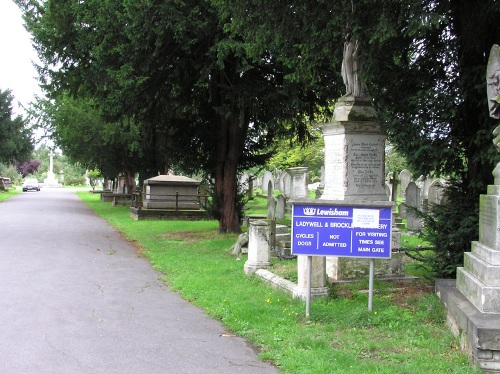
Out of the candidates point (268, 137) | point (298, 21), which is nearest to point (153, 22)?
point (298, 21)

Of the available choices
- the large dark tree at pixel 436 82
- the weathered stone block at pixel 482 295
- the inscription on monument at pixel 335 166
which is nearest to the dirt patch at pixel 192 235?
the inscription on monument at pixel 335 166

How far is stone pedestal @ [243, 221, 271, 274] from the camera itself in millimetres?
10188

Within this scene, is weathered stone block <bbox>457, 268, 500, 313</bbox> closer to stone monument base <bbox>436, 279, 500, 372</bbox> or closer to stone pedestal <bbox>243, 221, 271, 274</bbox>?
stone monument base <bbox>436, 279, 500, 372</bbox>

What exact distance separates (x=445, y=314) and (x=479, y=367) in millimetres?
1780

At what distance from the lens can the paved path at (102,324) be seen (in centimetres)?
531

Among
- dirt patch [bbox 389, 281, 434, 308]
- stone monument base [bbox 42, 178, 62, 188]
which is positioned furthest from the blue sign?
stone monument base [bbox 42, 178, 62, 188]

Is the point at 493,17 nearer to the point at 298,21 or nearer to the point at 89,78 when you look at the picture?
the point at 298,21

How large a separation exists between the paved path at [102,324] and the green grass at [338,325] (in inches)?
12.2

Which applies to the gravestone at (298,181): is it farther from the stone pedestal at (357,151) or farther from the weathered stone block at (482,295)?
the weathered stone block at (482,295)

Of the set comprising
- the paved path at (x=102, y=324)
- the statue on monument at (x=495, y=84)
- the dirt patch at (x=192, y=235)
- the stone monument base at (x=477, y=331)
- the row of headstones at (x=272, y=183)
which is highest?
the statue on monument at (x=495, y=84)

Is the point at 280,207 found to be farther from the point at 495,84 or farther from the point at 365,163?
the point at 495,84

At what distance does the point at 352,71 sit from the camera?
9.23 m

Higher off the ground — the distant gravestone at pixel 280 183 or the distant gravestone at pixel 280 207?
the distant gravestone at pixel 280 183

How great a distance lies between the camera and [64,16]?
15.3 m
